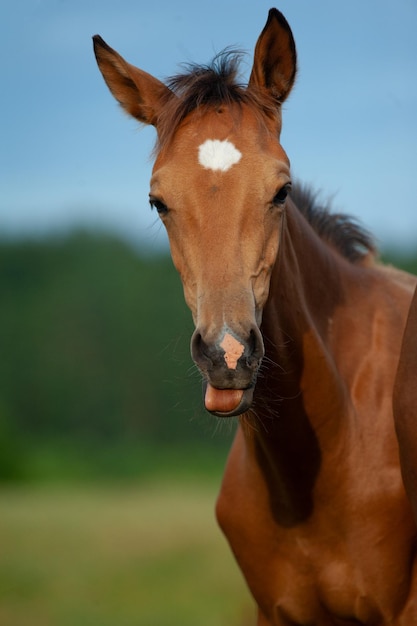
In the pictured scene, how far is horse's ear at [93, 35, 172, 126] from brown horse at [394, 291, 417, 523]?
1.61 m

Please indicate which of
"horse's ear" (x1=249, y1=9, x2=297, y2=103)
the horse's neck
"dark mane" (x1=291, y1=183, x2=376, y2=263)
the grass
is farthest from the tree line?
"horse's ear" (x1=249, y1=9, x2=297, y2=103)

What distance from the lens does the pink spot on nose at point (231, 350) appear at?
3.59 meters

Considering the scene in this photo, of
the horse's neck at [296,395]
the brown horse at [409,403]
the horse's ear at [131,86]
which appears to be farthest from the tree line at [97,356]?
the brown horse at [409,403]

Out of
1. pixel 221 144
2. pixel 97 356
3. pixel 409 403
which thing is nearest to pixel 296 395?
pixel 409 403

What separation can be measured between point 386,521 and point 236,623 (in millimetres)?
4606

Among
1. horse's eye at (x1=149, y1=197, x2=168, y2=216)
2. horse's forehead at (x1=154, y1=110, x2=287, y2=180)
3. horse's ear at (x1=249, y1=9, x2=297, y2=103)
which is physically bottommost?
horse's eye at (x1=149, y1=197, x2=168, y2=216)

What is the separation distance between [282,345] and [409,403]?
0.85 m

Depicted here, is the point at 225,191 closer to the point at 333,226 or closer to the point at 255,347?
the point at 255,347

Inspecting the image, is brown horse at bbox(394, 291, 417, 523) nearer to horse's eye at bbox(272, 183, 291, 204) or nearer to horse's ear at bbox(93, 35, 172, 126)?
horse's eye at bbox(272, 183, 291, 204)

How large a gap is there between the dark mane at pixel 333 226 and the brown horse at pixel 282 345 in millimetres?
168

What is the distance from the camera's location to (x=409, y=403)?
3801 millimetres

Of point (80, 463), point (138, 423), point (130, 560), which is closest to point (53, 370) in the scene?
point (138, 423)

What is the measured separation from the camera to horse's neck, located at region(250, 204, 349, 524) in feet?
14.8

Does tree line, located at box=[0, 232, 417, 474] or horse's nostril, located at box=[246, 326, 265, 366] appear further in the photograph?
tree line, located at box=[0, 232, 417, 474]
